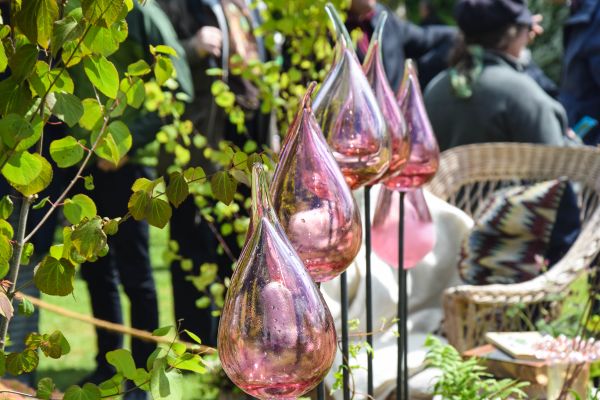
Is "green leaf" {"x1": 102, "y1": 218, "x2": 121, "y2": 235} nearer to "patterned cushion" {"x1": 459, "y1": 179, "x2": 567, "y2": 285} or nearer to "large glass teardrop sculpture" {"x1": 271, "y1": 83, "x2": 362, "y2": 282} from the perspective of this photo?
"large glass teardrop sculpture" {"x1": 271, "y1": 83, "x2": 362, "y2": 282}

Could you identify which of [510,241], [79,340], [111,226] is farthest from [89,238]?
[79,340]

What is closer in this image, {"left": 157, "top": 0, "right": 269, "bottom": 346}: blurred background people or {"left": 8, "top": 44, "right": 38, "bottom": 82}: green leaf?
{"left": 8, "top": 44, "right": 38, "bottom": 82}: green leaf

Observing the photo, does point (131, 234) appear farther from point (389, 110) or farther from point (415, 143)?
point (389, 110)

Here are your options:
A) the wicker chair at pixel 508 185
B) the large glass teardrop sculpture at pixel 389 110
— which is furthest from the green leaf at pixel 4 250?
the wicker chair at pixel 508 185

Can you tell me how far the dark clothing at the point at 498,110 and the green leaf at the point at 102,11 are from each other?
2.88 meters

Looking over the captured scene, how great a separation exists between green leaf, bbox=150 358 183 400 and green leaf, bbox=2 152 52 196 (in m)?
0.24

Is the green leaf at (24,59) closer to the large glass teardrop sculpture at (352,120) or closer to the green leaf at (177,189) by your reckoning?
the green leaf at (177,189)

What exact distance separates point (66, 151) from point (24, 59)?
16cm

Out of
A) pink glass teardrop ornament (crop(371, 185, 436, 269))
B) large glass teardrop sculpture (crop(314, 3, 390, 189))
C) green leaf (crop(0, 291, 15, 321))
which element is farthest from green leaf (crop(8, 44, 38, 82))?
pink glass teardrop ornament (crop(371, 185, 436, 269))

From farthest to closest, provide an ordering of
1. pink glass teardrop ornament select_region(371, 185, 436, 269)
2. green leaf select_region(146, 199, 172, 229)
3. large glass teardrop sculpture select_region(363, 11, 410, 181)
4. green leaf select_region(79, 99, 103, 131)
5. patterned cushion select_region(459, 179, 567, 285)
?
patterned cushion select_region(459, 179, 567, 285)
pink glass teardrop ornament select_region(371, 185, 436, 269)
large glass teardrop sculpture select_region(363, 11, 410, 181)
green leaf select_region(79, 99, 103, 131)
green leaf select_region(146, 199, 172, 229)

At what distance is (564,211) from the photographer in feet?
10.6

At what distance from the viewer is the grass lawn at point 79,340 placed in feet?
14.1

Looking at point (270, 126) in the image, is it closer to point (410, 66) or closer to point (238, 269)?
point (410, 66)

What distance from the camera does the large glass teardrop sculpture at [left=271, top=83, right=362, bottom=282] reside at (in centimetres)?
144
